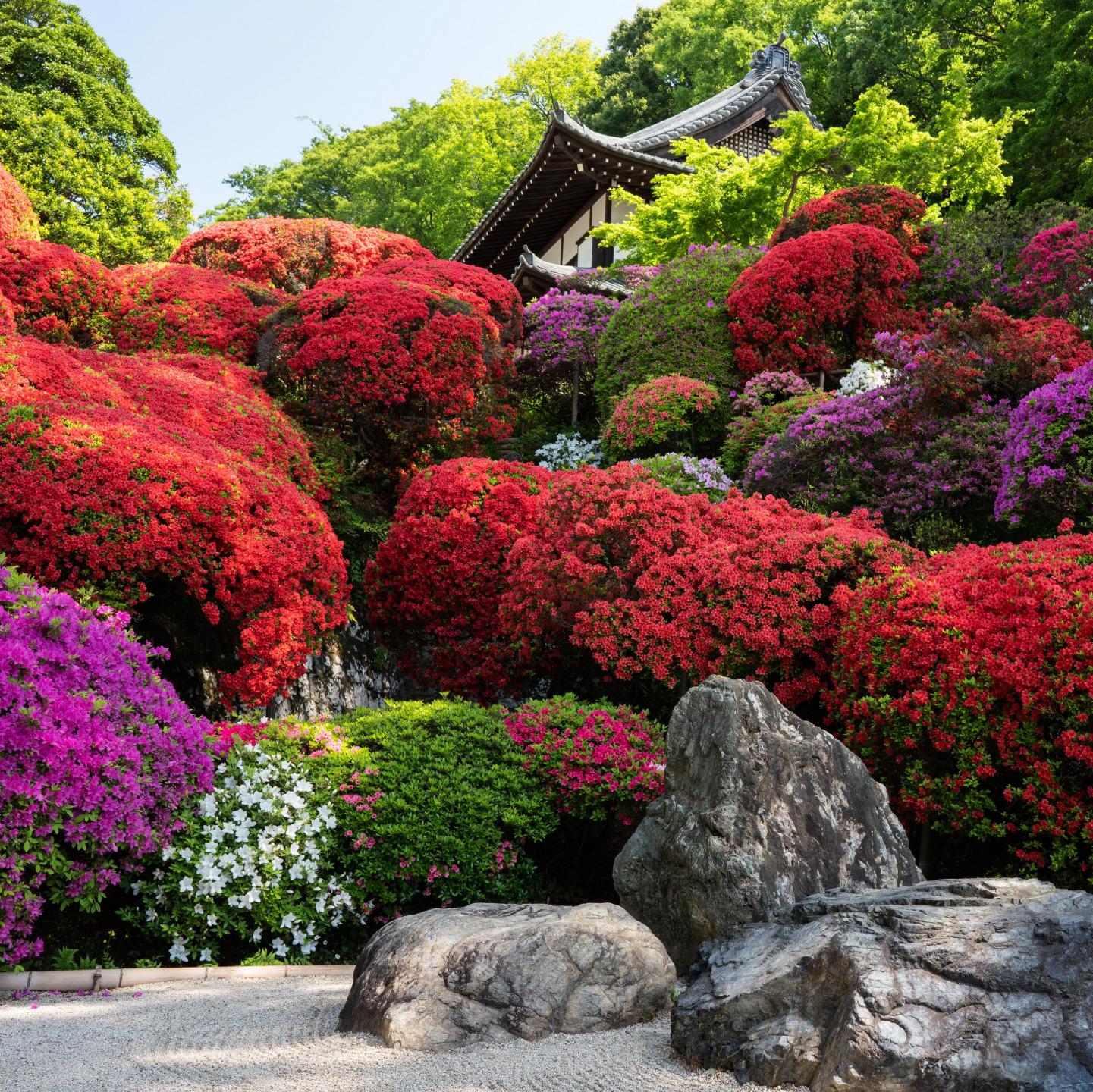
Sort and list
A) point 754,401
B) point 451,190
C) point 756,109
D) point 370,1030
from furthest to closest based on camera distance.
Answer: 1. point 451,190
2. point 756,109
3. point 754,401
4. point 370,1030

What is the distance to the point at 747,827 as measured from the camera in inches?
181

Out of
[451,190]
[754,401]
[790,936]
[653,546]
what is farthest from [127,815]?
[451,190]

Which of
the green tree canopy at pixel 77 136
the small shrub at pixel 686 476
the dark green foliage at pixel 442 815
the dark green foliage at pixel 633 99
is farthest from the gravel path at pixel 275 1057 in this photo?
the dark green foliage at pixel 633 99

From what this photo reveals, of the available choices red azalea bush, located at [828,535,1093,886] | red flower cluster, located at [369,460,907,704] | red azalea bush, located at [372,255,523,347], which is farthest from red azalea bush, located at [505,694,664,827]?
red azalea bush, located at [372,255,523,347]

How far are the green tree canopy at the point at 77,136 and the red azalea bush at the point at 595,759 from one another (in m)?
20.9

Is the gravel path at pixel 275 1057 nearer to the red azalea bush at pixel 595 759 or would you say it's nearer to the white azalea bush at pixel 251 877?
the white azalea bush at pixel 251 877

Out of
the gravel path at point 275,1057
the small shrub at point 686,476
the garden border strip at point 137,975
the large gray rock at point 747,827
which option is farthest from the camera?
the small shrub at point 686,476

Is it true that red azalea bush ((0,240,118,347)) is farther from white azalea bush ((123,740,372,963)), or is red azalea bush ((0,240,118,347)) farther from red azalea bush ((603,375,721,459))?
white azalea bush ((123,740,372,963))

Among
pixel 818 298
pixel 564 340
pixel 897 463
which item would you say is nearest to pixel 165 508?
pixel 897 463

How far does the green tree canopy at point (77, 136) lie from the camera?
2345 centimetres

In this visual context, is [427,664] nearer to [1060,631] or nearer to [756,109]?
[1060,631]

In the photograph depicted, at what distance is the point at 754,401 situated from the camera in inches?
488

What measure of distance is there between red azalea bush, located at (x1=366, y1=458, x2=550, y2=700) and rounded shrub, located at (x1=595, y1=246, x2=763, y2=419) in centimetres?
448

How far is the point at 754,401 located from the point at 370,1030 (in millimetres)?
9608
